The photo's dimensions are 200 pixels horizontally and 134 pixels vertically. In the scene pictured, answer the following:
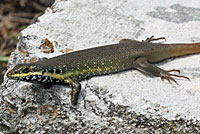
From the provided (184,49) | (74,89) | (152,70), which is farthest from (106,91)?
(184,49)

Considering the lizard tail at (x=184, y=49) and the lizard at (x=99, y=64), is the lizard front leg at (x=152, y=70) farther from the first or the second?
the lizard tail at (x=184, y=49)

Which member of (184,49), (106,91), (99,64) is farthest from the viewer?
(184,49)

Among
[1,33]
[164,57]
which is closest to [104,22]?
[164,57]

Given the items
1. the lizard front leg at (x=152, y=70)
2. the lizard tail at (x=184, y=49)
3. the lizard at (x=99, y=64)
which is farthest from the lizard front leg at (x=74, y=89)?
the lizard tail at (x=184, y=49)

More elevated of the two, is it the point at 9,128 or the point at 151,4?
the point at 151,4

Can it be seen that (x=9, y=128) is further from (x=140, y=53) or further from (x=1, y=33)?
(x=1, y=33)

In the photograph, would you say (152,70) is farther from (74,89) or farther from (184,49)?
(74,89)
